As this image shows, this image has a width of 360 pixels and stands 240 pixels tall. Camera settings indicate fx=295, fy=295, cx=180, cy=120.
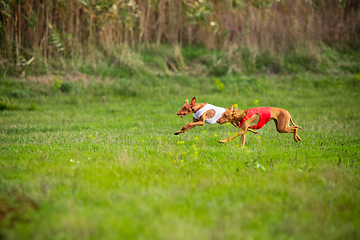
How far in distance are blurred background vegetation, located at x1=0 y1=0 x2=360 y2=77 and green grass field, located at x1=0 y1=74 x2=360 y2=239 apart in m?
5.43

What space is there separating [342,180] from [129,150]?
12.2ft

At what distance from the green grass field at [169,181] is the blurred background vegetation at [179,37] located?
5.43 metres

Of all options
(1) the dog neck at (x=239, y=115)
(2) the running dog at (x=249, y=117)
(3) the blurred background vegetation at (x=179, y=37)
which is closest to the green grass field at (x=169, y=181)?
(2) the running dog at (x=249, y=117)

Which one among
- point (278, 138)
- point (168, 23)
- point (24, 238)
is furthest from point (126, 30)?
point (24, 238)

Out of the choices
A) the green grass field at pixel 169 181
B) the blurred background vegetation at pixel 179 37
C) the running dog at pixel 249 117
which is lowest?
the green grass field at pixel 169 181

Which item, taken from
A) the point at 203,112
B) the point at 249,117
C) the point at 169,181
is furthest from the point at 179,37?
the point at 169,181

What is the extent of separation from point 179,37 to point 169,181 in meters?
15.6

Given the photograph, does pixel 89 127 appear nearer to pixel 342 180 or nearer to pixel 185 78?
pixel 342 180

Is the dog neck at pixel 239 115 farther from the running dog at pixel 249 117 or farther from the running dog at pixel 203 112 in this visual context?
the running dog at pixel 203 112

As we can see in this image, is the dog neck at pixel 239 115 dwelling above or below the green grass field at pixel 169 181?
above

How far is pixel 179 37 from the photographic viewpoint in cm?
1855

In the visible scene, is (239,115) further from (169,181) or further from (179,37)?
(179,37)

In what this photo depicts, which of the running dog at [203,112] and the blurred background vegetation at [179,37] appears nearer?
the running dog at [203,112]

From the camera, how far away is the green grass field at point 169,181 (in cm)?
294
